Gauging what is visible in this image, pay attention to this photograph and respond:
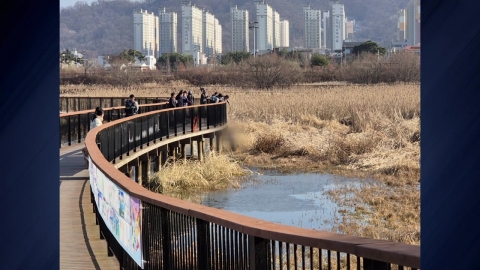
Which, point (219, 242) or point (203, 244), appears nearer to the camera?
point (219, 242)

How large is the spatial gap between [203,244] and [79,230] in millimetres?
6628

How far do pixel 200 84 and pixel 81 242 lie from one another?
82.7 meters

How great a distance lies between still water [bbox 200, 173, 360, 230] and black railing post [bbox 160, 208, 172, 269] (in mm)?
12916

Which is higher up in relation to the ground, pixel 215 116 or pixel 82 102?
pixel 82 102

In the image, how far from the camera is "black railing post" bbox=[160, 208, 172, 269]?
7234mm

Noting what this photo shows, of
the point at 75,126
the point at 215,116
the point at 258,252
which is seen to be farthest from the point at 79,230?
the point at 215,116

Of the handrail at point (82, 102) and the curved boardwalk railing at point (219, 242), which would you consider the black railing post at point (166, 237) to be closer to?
the curved boardwalk railing at point (219, 242)

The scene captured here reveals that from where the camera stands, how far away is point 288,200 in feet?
85.5

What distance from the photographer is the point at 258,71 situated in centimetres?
8219

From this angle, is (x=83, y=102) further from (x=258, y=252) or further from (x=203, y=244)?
(x=258, y=252)

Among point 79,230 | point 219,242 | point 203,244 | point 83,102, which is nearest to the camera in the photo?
point 219,242

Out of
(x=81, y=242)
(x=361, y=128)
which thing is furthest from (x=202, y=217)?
(x=361, y=128)
